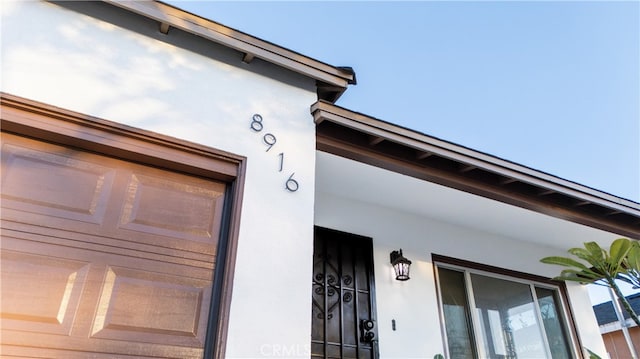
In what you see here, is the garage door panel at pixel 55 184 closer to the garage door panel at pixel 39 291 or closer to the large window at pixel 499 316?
the garage door panel at pixel 39 291

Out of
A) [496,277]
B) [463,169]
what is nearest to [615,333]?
[496,277]

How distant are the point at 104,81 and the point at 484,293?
4150 millimetres

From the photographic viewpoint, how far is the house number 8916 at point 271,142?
2.69 m

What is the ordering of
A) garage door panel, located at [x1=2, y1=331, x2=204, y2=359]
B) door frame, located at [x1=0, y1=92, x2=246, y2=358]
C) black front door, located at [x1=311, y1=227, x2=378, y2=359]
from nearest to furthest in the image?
1. garage door panel, located at [x1=2, y1=331, x2=204, y2=359]
2. door frame, located at [x1=0, y1=92, x2=246, y2=358]
3. black front door, located at [x1=311, y1=227, x2=378, y2=359]

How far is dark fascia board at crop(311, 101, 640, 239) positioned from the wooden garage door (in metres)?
1.23

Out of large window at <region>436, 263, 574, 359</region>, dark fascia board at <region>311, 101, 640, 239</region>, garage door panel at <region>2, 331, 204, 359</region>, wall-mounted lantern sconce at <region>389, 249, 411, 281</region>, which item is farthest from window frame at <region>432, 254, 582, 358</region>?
garage door panel at <region>2, 331, 204, 359</region>

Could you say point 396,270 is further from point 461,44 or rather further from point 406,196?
point 461,44

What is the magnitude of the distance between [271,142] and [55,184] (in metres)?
1.25

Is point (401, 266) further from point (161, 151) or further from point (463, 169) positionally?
point (161, 151)

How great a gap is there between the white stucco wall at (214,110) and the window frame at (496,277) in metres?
2.18

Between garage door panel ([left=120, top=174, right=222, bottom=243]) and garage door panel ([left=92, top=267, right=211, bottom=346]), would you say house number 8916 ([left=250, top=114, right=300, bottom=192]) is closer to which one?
garage door panel ([left=120, top=174, right=222, bottom=243])

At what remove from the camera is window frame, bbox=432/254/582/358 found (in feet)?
13.7

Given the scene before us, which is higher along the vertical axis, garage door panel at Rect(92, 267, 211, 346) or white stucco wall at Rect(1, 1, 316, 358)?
white stucco wall at Rect(1, 1, 316, 358)

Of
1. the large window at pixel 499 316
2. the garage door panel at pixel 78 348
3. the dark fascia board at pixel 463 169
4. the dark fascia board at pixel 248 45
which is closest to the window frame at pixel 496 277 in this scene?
the large window at pixel 499 316
